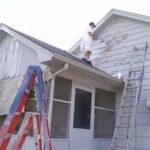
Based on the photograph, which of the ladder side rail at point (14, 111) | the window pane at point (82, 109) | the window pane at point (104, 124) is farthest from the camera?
the window pane at point (104, 124)

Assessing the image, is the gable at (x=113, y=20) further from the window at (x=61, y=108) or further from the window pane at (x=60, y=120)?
the window pane at (x=60, y=120)

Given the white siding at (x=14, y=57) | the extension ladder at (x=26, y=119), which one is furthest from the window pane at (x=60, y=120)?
the extension ladder at (x=26, y=119)

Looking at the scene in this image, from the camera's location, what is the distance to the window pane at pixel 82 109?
7.54 m

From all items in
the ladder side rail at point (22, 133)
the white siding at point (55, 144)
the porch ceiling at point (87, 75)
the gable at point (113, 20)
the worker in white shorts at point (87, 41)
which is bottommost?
the white siding at point (55, 144)

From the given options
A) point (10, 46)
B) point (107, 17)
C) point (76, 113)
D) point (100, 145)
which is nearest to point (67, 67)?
point (76, 113)

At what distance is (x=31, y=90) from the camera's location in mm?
5117

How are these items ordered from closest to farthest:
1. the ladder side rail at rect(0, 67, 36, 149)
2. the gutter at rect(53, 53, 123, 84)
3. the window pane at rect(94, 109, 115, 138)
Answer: the ladder side rail at rect(0, 67, 36, 149) → the gutter at rect(53, 53, 123, 84) → the window pane at rect(94, 109, 115, 138)

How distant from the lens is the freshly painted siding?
8484mm

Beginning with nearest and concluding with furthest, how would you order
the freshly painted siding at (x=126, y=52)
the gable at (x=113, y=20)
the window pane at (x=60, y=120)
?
the window pane at (x=60, y=120), the freshly painted siding at (x=126, y=52), the gable at (x=113, y=20)

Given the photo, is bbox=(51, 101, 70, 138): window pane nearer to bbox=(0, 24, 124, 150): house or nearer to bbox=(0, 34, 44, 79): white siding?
bbox=(0, 24, 124, 150): house

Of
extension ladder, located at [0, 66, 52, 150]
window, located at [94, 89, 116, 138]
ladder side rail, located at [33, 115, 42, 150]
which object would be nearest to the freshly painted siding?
window, located at [94, 89, 116, 138]

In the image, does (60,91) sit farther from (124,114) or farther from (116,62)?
(116,62)

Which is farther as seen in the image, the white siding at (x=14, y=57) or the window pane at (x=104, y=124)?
the window pane at (x=104, y=124)

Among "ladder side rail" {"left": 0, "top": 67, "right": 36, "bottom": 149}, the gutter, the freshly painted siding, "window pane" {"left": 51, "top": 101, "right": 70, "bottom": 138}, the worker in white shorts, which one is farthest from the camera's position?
the worker in white shorts
